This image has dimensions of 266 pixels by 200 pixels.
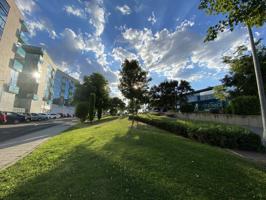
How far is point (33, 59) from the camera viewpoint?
5078cm

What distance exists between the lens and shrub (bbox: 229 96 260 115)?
52.7ft

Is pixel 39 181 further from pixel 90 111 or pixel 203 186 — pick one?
pixel 90 111

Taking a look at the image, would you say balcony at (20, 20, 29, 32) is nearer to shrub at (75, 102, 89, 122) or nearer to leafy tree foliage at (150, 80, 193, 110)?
shrub at (75, 102, 89, 122)

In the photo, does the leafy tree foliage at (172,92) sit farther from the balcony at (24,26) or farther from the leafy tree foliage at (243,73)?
the balcony at (24,26)

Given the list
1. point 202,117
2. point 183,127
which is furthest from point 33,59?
point 183,127

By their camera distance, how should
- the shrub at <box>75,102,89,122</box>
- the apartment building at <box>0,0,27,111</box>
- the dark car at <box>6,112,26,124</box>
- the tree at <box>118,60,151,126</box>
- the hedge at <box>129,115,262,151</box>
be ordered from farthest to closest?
the apartment building at <box>0,0,27,111</box>, the shrub at <box>75,102,89,122</box>, the dark car at <box>6,112,26,124</box>, the tree at <box>118,60,151,126</box>, the hedge at <box>129,115,262,151</box>

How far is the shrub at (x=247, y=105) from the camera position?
1606cm

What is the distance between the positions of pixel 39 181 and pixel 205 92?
61.8m

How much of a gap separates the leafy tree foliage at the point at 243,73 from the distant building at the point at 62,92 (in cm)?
6509

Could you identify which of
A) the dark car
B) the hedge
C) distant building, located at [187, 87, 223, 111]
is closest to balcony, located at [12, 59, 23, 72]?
the dark car

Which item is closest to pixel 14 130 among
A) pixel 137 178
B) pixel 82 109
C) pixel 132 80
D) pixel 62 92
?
pixel 82 109

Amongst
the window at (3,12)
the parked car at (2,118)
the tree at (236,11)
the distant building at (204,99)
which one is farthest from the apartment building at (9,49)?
the distant building at (204,99)

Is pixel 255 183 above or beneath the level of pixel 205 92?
beneath

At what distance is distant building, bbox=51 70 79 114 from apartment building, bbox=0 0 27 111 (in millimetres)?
35096
